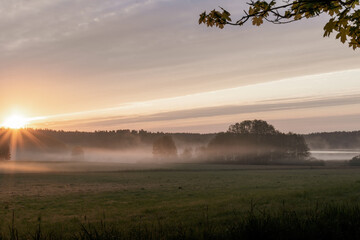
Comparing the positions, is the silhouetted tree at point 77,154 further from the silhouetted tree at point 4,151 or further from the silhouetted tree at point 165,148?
the silhouetted tree at point 4,151

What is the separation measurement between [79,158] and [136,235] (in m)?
174

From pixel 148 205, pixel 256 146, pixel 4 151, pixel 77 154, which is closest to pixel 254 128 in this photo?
pixel 256 146

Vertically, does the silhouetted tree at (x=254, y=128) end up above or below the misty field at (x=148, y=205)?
above

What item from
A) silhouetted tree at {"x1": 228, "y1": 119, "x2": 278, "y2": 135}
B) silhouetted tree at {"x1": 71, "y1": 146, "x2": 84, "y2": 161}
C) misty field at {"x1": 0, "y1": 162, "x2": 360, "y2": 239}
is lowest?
silhouetted tree at {"x1": 71, "y1": 146, "x2": 84, "y2": 161}

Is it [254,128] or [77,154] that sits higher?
[254,128]

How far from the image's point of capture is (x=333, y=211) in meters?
6.36

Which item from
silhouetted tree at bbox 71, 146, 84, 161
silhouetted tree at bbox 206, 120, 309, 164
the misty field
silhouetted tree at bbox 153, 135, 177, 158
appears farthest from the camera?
silhouetted tree at bbox 71, 146, 84, 161

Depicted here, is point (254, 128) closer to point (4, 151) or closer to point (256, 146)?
point (256, 146)

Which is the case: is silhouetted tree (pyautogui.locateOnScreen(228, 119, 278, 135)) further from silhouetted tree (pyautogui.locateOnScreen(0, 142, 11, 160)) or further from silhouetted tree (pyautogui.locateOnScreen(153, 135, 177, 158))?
silhouetted tree (pyautogui.locateOnScreen(0, 142, 11, 160))

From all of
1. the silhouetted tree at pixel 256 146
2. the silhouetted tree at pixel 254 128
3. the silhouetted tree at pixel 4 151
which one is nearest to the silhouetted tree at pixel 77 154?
the silhouetted tree at pixel 4 151

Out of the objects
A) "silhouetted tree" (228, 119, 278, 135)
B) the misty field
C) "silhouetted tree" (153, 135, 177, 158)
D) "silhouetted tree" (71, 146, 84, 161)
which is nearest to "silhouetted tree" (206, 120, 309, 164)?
"silhouetted tree" (228, 119, 278, 135)

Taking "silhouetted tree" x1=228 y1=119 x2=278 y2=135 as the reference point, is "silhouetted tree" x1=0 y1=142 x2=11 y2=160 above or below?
below

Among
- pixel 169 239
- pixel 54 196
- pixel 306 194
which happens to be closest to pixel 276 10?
pixel 169 239

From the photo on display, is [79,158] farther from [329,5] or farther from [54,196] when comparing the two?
[329,5]
